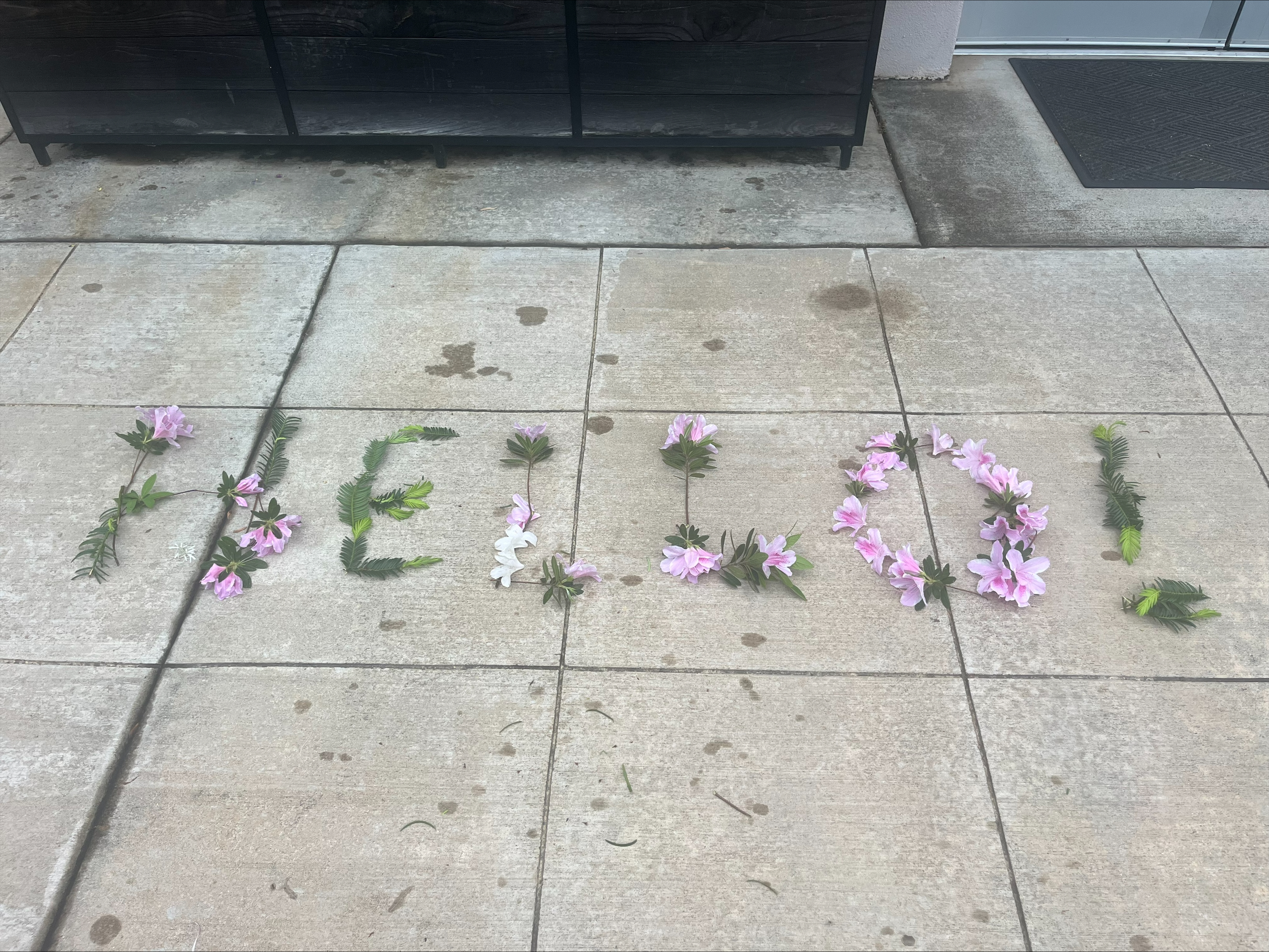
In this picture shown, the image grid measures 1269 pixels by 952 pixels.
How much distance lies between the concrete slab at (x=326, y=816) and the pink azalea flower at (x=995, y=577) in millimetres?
1267

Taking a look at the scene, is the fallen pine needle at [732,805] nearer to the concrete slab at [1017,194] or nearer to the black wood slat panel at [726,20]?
the concrete slab at [1017,194]

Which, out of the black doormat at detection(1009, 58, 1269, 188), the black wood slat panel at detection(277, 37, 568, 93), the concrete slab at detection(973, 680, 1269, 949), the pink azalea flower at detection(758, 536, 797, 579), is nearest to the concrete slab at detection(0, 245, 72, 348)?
the black wood slat panel at detection(277, 37, 568, 93)

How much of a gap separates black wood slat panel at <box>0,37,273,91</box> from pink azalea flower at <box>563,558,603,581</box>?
3.29 metres

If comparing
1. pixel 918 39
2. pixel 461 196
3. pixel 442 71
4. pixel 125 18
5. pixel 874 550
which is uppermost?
pixel 125 18

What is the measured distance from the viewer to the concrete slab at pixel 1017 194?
4301 millimetres

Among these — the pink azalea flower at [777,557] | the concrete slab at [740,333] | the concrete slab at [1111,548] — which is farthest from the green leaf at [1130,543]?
the pink azalea flower at [777,557]

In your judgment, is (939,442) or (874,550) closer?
(874,550)

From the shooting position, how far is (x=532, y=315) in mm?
3881

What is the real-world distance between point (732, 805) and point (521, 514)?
1127mm

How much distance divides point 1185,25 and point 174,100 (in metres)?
5.82

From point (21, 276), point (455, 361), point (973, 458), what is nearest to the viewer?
point (973, 458)

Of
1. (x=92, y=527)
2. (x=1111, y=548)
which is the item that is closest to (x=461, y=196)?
(x=92, y=527)

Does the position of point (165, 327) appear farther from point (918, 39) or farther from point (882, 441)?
point (918, 39)

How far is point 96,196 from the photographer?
471 centimetres
